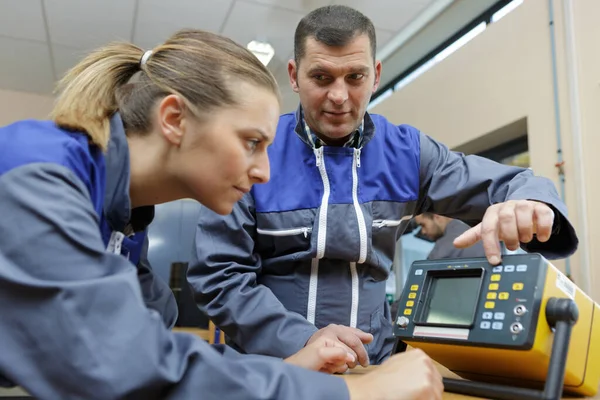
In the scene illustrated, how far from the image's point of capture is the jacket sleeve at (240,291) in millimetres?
957

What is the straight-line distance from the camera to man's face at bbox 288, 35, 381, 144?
1163 mm

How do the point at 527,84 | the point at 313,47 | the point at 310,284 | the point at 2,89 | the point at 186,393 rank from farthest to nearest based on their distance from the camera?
the point at 2,89 → the point at 527,84 → the point at 313,47 → the point at 310,284 → the point at 186,393

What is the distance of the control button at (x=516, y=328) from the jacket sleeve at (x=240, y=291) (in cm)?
37

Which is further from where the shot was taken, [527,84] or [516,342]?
[527,84]

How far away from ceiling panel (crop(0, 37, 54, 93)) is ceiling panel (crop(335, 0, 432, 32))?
2055 mm

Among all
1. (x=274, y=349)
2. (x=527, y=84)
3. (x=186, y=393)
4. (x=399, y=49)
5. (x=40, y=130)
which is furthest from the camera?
(x=399, y=49)

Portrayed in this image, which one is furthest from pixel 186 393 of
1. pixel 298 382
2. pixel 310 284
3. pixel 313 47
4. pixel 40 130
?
pixel 313 47

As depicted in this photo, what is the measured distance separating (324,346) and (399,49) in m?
3.17

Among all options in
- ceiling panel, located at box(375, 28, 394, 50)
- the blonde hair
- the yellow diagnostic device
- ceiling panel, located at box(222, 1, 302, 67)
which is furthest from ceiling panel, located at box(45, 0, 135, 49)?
the yellow diagnostic device

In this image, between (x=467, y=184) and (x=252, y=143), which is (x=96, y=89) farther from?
(x=467, y=184)

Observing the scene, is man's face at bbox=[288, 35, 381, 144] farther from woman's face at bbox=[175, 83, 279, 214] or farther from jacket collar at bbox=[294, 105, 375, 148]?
woman's face at bbox=[175, 83, 279, 214]

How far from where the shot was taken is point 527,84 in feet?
8.72

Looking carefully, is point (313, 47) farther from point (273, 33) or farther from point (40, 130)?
point (273, 33)

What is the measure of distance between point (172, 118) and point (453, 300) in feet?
1.52
